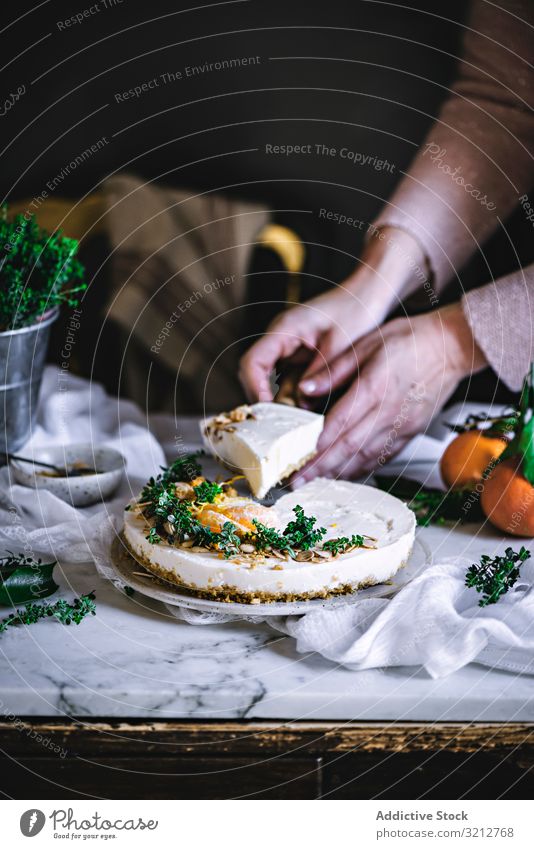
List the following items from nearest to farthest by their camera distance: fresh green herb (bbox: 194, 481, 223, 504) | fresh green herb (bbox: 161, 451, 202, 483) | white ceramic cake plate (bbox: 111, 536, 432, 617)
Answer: white ceramic cake plate (bbox: 111, 536, 432, 617)
fresh green herb (bbox: 194, 481, 223, 504)
fresh green herb (bbox: 161, 451, 202, 483)

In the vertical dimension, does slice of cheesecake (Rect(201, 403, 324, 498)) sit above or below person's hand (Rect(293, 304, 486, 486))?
below

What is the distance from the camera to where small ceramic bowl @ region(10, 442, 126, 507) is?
139cm

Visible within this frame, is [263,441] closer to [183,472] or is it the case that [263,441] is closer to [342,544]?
[183,472]

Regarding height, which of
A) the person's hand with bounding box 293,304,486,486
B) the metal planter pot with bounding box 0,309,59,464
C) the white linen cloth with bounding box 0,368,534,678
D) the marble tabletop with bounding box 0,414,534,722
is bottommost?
the marble tabletop with bounding box 0,414,534,722

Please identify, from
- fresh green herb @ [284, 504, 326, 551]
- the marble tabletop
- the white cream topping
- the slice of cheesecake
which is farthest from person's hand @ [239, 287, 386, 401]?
the marble tabletop

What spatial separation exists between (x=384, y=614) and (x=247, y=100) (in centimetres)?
123

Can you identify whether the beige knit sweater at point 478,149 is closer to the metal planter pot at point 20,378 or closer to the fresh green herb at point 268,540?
the metal planter pot at point 20,378

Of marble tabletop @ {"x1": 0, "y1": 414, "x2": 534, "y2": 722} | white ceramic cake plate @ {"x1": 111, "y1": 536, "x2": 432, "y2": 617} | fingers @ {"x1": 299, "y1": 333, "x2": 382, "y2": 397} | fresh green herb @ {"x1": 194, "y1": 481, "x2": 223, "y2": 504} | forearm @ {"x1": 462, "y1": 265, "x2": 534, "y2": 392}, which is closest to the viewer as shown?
marble tabletop @ {"x1": 0, "y1": 414, "x2": 534, "y2": 722}

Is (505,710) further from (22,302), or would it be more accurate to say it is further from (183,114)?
(183,114)

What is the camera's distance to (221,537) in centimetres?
109

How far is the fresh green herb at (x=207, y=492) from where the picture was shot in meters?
1.18

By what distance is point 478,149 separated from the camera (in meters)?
1.74

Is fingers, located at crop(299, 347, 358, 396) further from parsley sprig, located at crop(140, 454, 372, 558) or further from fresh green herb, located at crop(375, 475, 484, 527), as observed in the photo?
parsley sprig, located at crop(140, 454, 372, 558)

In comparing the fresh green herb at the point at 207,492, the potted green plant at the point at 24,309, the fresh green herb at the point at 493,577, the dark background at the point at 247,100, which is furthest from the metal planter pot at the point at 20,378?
the fresh green herb at the point at 493,577
